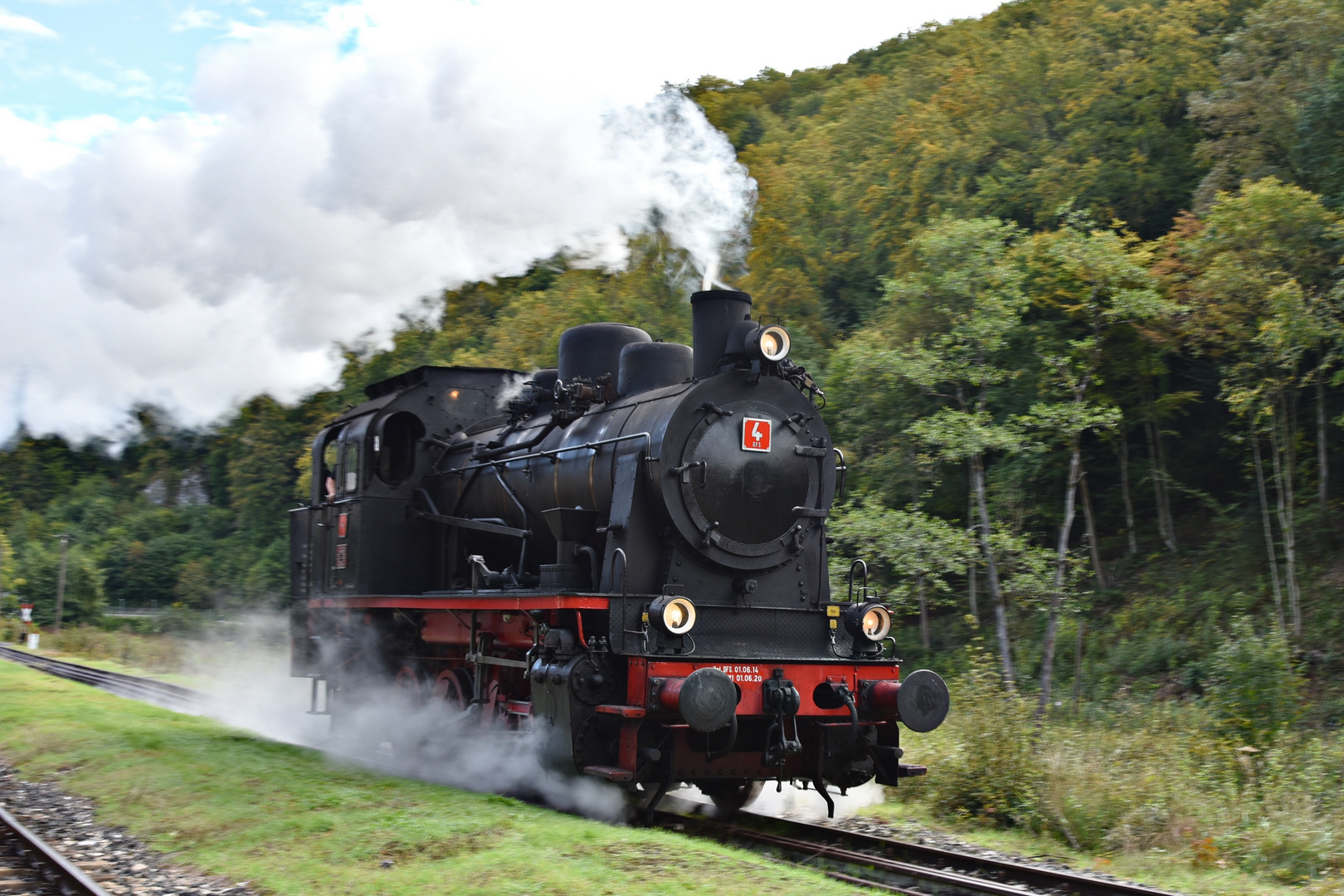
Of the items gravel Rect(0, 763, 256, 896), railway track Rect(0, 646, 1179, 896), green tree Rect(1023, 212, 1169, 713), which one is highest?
green tree Rect(1023, 212, 1169, 713)

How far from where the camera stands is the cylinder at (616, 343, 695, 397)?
9.80 m

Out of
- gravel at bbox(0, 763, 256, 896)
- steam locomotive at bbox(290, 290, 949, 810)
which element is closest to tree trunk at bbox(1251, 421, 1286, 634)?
steam locomotive at bbox(290, 290, 949, 810)

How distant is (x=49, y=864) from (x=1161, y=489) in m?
21.4

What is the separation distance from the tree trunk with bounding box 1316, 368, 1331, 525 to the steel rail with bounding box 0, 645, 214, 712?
19287 millimetres

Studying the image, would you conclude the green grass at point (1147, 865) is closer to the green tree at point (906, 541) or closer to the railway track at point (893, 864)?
the railway track at point (893, 864)

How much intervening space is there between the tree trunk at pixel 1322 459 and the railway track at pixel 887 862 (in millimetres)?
14673

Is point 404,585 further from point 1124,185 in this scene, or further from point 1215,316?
point 1124,185

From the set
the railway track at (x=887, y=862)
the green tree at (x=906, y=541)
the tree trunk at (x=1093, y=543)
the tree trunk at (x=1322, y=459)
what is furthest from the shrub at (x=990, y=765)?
the tree trunk at (x=1093, y=543)

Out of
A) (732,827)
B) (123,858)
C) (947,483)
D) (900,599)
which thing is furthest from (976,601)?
(123,858)

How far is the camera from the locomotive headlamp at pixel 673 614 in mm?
8016

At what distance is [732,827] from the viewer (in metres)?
8.44

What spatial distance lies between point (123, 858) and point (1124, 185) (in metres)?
23.6

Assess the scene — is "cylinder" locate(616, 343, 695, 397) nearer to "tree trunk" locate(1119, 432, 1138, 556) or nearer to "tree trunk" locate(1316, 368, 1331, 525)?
"tree trunk" locate(1316, 368, 1331, 525)

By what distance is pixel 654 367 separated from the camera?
9.83 m
